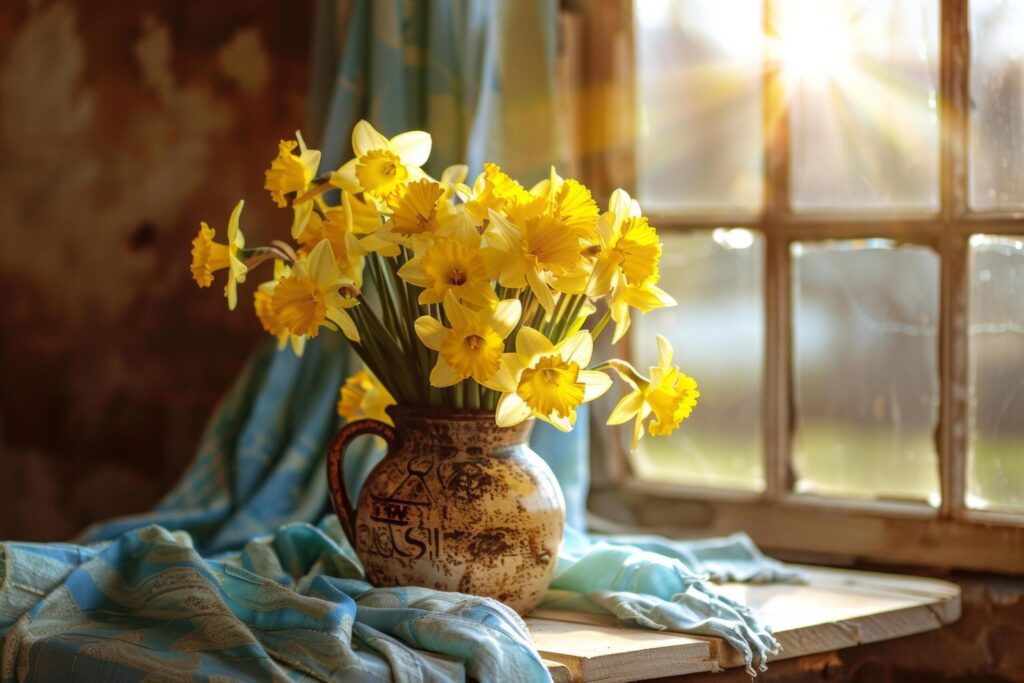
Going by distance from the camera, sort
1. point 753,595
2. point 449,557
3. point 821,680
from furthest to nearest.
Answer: point 753,595 < point 821,680 < point 449,557

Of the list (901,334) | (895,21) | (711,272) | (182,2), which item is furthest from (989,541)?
(182,2)

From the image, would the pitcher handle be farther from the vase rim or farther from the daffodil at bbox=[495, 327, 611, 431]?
the daffodil at bbox=[495, 327, 611, 431]

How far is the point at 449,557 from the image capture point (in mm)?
1205

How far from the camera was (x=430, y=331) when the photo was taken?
3.76ft

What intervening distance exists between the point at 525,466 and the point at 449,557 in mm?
120

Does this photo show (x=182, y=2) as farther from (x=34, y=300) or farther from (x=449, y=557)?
(x=449, y=557)

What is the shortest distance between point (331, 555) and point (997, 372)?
34.0 inches

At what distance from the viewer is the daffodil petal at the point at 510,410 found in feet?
3.77

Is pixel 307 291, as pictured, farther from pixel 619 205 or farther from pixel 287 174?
pixel 619 205

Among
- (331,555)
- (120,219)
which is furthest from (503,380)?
(120,219)

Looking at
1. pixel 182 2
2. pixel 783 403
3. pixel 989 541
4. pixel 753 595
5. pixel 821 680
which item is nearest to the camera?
pixel 821 680

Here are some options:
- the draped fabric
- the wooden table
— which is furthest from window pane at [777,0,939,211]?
the wooden table

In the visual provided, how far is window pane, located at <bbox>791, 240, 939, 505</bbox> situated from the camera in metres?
1.61

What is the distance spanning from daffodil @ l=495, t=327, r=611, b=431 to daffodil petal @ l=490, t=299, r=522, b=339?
0.01 metres
